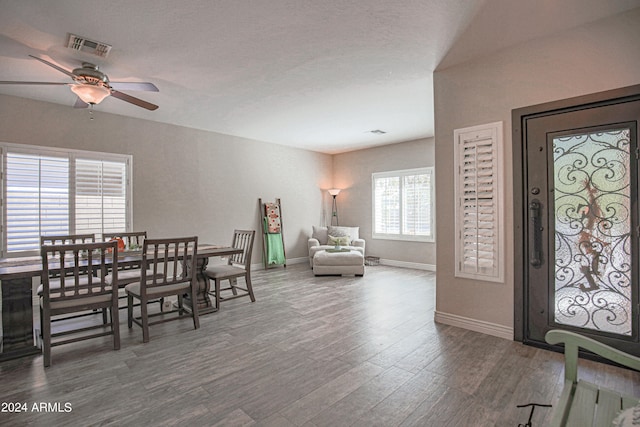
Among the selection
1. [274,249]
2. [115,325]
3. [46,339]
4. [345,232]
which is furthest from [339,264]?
[46,339]

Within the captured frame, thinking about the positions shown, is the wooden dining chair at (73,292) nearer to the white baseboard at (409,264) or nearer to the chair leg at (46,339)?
the chair leg at (46,339)

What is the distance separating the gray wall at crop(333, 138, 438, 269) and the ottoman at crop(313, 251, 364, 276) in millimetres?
1517

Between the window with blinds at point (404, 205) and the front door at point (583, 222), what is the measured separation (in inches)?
144

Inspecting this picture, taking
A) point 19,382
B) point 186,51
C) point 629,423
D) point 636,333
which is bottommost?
point 19,382

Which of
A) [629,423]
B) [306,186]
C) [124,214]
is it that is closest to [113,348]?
[124,214]

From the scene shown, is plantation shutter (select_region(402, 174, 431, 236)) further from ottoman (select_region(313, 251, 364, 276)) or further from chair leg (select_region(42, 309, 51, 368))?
chair leg (select_region(42, 309, 51, 368))

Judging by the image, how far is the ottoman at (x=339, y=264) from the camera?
19.1 feet

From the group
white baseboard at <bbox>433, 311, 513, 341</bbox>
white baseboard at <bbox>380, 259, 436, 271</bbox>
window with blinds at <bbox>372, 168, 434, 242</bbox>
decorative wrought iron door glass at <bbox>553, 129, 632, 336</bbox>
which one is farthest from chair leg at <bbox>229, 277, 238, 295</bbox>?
window with blinds at <bbox>372, 168, 434, 242</bbox>

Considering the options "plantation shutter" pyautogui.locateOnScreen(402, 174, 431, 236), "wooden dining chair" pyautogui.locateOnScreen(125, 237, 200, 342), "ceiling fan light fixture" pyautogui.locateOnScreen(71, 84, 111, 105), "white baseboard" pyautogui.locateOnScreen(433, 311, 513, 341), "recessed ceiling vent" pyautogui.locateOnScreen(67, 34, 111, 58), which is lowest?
"white baseboard" pyautogui.locateOnScreen(433, 311, 513, 341)

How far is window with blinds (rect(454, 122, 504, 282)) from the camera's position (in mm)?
3016

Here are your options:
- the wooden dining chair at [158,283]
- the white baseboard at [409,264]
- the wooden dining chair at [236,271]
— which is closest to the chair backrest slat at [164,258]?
the wooden dining chair at [158,283]

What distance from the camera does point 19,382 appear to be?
90.9 inches

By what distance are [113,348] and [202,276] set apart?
4.13 ft

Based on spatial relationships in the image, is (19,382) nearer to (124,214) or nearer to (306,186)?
(124,214)
